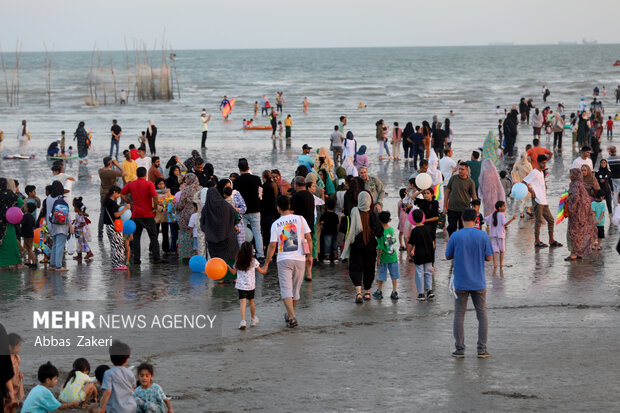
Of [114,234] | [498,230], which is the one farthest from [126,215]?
[498,230]

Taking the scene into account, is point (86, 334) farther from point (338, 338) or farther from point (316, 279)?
point (316, 279)

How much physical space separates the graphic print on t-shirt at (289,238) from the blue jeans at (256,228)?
10.8 feet

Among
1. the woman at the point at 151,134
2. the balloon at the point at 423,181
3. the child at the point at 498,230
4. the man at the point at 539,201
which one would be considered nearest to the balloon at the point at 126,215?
the balloon at the point at 423,181

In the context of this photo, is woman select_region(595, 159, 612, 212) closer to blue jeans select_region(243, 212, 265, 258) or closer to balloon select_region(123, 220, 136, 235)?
blue jeans select_region(243, 212, 265, 258)

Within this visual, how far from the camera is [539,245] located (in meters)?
13.9

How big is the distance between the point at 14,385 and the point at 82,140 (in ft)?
65.3

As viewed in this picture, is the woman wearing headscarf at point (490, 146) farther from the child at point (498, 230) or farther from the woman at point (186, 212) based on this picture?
the woman at point (186, 212)

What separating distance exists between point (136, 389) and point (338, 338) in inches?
118

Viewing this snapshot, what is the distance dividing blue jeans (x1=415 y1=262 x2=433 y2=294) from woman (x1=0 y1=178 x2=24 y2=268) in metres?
6.27

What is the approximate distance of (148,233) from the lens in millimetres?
13234

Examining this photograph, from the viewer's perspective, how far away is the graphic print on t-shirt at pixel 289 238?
9680mm

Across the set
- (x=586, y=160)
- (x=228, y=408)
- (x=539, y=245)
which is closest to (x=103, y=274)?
(x=228, y=408)

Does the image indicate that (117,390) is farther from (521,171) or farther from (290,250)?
(521,171)

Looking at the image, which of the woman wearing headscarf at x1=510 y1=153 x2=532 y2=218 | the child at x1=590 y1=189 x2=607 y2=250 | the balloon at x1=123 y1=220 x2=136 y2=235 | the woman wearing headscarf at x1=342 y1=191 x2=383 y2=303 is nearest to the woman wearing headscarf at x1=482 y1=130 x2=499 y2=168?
the woman wearing headscarf at x1=510 y1=153 x2=532 y2=218
